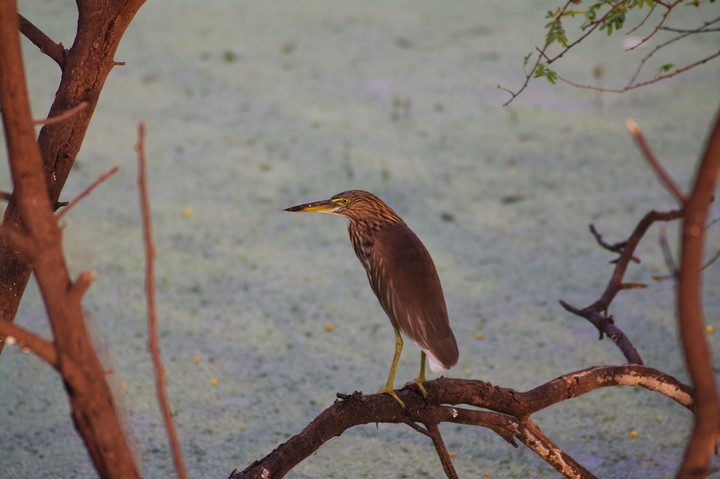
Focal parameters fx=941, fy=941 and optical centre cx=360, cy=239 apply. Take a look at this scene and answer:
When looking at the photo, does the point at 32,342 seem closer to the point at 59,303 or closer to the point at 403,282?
the point at 59,303

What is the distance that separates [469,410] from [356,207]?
37 cm

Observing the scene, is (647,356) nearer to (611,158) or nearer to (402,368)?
(402,368)

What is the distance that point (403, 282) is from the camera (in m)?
1.40

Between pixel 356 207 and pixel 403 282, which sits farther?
pixel 356 207

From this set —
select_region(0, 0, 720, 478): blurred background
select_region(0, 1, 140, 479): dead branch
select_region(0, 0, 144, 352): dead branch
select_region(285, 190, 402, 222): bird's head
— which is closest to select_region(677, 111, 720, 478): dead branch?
select_region(0, 1, 140, 479): dead branch

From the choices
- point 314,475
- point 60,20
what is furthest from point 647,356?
point 60,20

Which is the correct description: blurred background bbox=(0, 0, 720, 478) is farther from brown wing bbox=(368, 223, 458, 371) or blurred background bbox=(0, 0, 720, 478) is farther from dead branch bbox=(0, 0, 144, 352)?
brown wing bbox=(368, 223, 458, 371)

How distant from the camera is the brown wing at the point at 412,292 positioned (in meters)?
1.35

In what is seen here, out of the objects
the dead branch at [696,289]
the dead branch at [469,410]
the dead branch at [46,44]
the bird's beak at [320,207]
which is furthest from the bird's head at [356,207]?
the dead branch at [696,289]

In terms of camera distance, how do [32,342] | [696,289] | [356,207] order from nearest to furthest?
[696,289], [32,342], [356,207]

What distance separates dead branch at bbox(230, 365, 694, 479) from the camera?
4.45 ft

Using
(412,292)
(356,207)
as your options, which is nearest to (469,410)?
(412,292)

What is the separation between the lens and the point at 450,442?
208cm

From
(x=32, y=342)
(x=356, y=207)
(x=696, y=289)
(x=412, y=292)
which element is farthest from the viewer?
(x=356, y=207)
